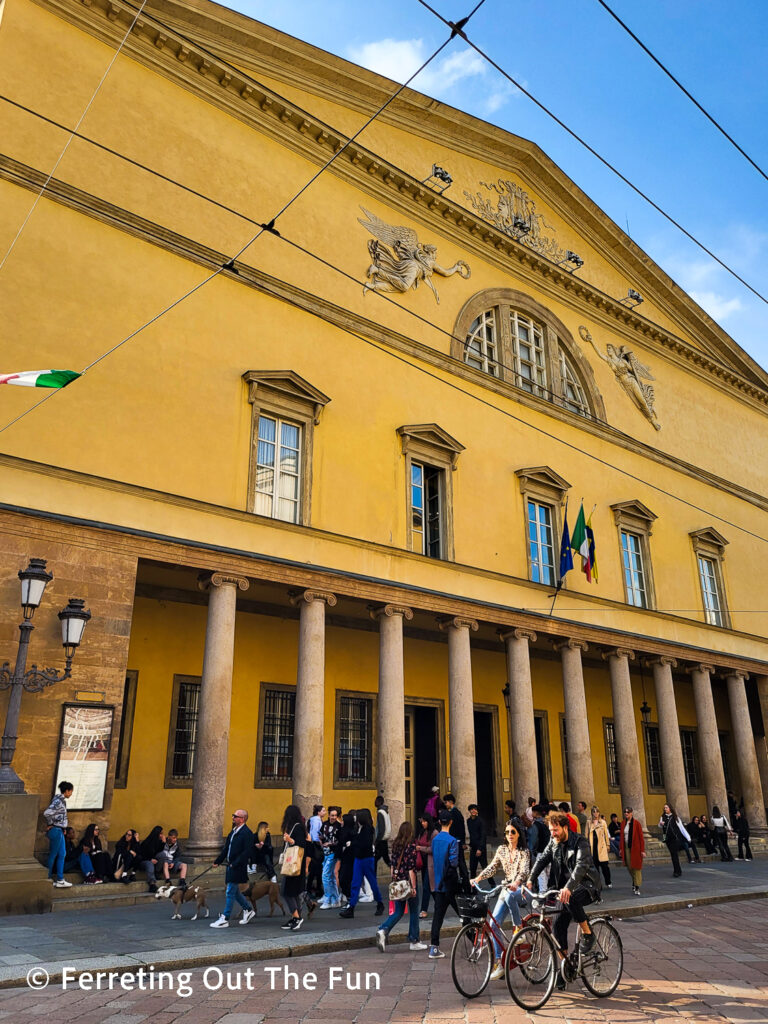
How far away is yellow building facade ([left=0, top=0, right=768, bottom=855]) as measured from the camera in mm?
13094

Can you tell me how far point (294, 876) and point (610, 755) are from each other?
53.8ft

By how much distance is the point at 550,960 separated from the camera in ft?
20.9

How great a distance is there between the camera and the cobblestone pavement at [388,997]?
5840mm

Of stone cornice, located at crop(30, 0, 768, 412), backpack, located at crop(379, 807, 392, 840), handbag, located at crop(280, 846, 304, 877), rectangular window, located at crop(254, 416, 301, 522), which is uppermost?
stone cornice, located at crop(30, 0, 768, 412)

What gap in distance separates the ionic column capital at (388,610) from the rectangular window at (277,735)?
262cm

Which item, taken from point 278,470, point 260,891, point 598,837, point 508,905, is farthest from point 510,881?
point 278,470

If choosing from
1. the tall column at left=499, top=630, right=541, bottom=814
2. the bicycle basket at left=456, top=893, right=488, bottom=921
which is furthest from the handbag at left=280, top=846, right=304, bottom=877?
the tall column at left=499, top=630, right=541, bottom=814

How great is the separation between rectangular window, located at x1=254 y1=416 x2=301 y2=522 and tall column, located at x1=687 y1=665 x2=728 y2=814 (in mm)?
14039

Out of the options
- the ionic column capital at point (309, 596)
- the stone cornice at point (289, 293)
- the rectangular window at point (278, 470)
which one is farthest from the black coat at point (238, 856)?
the stone cornice at point (289, 293)

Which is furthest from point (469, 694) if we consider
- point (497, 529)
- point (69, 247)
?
point (69, 247)

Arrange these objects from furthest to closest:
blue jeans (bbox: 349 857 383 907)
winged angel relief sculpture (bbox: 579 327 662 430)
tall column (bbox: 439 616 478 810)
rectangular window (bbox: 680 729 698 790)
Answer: rectangular window (bbox: 680 729 698 790)
winged angel relief sculpture (bbox: 579 327 662 430)
tall column (bbox: 439 616 478 810)
blue jeans (bbox: 349 857 383 907)

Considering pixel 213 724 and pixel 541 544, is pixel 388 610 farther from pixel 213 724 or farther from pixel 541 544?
pixel 541 544

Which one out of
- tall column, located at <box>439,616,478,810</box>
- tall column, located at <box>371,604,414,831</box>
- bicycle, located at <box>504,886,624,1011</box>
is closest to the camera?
bicycle, located at <box>504,886,624,1011</box>

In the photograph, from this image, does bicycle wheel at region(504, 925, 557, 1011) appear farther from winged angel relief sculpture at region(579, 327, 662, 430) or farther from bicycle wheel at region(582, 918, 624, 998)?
winged angel relief sculpture at region(579, 327, 662, 430)
